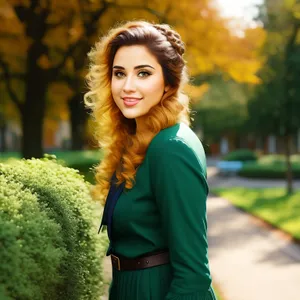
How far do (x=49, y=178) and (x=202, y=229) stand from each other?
96 cm

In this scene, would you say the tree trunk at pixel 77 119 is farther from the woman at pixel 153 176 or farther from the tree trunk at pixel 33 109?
the woman at pixel 153 176

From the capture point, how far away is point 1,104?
77.9ft

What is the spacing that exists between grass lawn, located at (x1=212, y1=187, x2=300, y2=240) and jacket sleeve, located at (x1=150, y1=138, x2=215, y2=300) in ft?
27.7

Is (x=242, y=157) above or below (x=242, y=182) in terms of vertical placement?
above

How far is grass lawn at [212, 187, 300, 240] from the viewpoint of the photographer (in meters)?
12.2

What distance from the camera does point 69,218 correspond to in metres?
2.68

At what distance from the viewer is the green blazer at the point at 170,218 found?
2.20 metres

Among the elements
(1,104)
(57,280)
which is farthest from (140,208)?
(1,104)

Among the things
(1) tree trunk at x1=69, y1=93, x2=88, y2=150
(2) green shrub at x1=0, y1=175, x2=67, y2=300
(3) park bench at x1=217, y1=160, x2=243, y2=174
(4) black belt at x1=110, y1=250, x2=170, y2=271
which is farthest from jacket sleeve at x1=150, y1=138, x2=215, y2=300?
(3) park bench at x1=217, y1=160, x2=243, y2=174

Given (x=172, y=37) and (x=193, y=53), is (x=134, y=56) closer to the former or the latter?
(x=172, y=37)

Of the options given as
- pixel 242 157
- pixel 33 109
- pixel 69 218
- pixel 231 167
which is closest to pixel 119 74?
pixel 69 218

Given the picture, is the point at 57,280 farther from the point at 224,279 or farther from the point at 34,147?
the point at 34,147

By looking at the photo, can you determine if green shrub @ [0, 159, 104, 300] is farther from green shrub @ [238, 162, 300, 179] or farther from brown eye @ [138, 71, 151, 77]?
green shrub @ [238, 162, 300, 179]

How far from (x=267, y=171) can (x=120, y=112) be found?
957 inches
